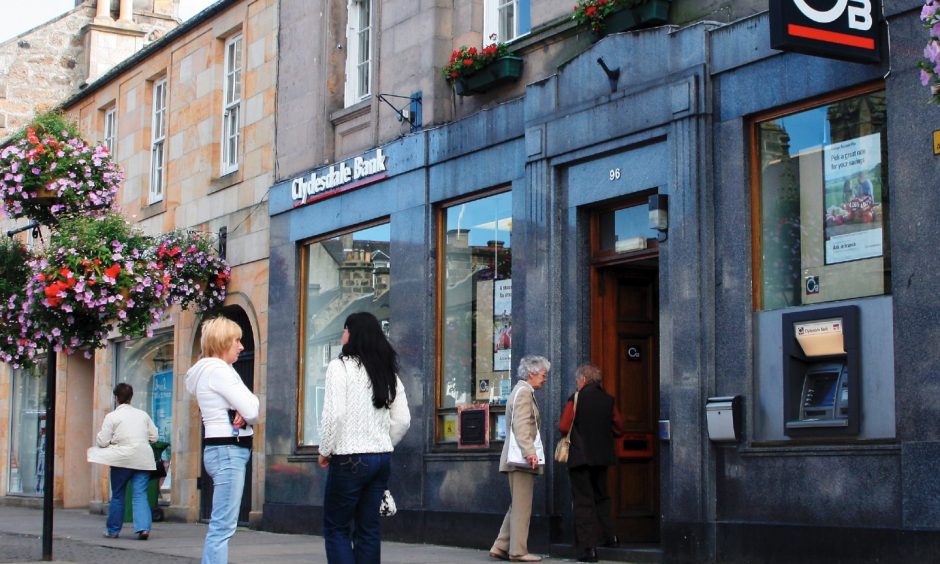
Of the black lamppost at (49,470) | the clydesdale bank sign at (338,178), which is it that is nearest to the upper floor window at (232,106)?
the clydesdale bank sign at (338,178)

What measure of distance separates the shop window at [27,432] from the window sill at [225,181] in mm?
9292

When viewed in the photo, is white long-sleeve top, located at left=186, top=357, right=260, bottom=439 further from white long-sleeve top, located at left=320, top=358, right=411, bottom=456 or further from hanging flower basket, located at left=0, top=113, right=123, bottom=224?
hanging flower basket, located at left=0, top=113, right=123, bottom=224

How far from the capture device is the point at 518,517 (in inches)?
504

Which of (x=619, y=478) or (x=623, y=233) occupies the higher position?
(x=623, y=233)

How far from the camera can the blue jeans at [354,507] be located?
8.55 meters

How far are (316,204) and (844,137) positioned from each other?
342 inches

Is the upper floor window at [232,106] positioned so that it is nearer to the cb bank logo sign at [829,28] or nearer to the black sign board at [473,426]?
the black sign board at [473,426]

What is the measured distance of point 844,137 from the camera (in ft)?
36.4

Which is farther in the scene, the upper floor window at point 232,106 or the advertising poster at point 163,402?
the advertising poster at point 163,402

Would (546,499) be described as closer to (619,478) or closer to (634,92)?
(619,478)

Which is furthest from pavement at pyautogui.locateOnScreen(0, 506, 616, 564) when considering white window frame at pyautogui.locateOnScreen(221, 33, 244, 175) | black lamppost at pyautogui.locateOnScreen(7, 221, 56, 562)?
white window frame at pyautogui.locateOnScreen(221, 33, 244, 175)

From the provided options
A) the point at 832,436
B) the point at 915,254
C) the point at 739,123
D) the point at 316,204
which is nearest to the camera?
the point at 915,254

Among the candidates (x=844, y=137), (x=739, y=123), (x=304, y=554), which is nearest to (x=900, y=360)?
(x=844, y=137)

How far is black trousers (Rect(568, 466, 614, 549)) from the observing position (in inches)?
495
